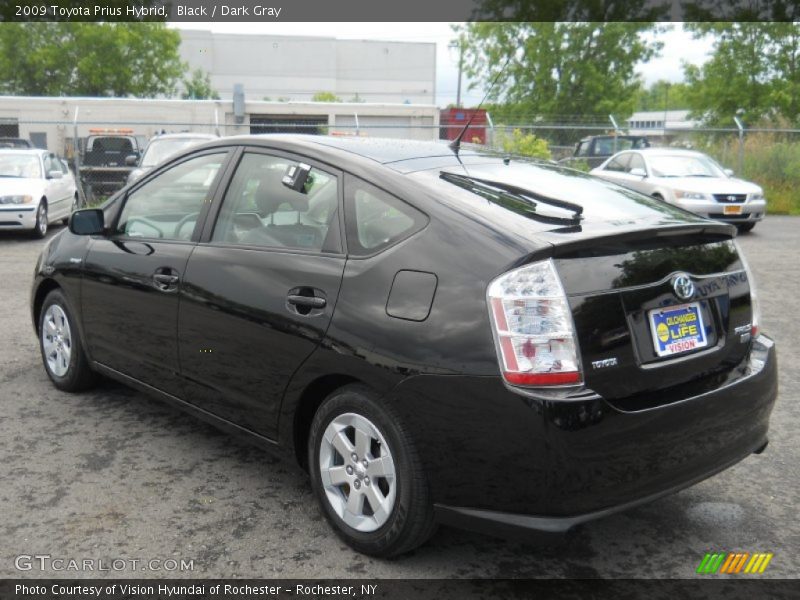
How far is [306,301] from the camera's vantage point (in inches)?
131

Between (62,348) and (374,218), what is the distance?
271 cm

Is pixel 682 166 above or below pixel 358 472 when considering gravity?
above

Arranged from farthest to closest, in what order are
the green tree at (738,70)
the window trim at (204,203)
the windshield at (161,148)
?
the green tree at (738,70), the windshield at (161,148), the window trim at (204,203)

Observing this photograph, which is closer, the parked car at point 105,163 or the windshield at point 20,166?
the windshield at point 20,166

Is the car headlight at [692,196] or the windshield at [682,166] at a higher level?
the windshield at [682,166]

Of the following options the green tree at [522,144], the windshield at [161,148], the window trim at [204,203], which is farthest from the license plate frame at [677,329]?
the green tree at [522,144]

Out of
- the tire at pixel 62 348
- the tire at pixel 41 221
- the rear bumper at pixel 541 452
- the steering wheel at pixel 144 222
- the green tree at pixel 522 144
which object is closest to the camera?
the rear bumper at pixel 541 452

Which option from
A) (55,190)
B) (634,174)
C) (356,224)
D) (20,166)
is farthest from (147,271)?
(634,174)

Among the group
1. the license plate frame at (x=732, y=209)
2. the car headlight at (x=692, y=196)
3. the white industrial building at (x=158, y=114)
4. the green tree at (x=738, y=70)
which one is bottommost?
the license plate frame at (x=732, y=209)

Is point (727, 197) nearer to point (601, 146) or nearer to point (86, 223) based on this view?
point (601, 146)

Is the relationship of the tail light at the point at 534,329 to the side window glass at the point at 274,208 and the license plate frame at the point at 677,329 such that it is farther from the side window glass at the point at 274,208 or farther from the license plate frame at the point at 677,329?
the side window glass at the point at 274,208

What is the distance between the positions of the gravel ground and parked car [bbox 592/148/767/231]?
10.1 metres

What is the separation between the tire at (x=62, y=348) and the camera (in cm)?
497

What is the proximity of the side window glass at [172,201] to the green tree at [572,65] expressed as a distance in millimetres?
35460
